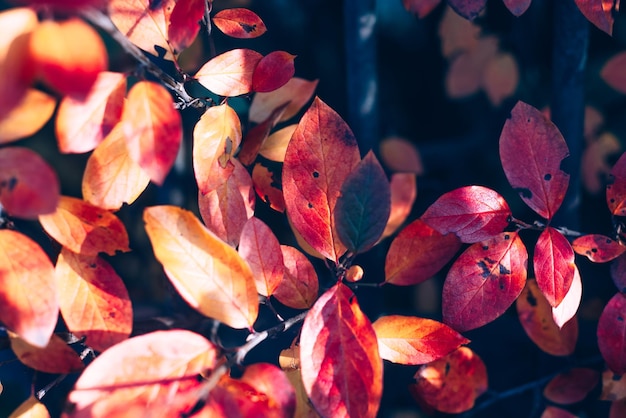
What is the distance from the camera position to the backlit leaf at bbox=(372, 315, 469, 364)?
62 cm

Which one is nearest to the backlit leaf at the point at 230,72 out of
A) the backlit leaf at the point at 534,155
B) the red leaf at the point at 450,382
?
the backlit leaf at the point at 534,155

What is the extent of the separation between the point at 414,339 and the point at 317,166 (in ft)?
0.86

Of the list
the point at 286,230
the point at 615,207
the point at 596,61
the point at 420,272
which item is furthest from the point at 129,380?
the point at 596,61

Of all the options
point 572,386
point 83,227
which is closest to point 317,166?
point 83,227

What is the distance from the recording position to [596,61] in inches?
38.6

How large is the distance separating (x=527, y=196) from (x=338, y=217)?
0.85ft

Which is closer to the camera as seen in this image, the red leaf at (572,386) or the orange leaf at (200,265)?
the orange leaf at (200,265)

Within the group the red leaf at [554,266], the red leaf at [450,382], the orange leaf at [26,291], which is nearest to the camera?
the orange leaf at [26,291]

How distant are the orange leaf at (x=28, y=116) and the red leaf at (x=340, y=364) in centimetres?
36

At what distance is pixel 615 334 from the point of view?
69cm

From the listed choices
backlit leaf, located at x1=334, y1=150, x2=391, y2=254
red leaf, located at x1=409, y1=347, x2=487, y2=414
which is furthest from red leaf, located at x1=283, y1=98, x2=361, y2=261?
red leaf, located at x1=409, y1=347, x2=487, y2=414

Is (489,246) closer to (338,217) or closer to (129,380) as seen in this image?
(338,217)

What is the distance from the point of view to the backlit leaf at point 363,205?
551 mm

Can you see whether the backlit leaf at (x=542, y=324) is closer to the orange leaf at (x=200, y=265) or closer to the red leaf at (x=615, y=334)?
the red leaf at (x=615, y=334)
